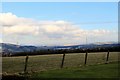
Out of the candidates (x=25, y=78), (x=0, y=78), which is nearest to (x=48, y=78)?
(x=25, y=78)

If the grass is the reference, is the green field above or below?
below

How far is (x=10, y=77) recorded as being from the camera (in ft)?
41.1

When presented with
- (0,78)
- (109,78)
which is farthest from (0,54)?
(109,78)

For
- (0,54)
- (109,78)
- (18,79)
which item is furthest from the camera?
(0,54)

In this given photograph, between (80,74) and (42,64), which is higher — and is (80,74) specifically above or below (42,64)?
above

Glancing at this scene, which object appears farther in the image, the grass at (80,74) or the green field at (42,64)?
the green field at (42,64)

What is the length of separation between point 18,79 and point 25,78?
12.5 inches

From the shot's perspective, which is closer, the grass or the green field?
the grass

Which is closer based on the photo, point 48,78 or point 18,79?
point 18,79

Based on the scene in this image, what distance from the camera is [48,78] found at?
13.0 m

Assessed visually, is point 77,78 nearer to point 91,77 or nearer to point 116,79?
point 91,77

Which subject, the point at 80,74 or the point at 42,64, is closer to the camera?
the point at 80,74

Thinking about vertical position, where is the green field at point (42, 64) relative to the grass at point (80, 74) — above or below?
below

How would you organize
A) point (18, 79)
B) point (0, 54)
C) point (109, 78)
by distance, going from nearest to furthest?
point (18, 79), point (109, 78), point (0, 54)
